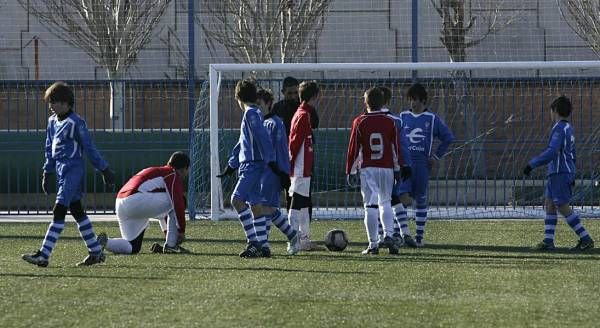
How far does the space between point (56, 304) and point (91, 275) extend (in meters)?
1.84

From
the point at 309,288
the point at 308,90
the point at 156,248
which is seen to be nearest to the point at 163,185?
the point at 156,248

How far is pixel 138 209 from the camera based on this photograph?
41.9 ft

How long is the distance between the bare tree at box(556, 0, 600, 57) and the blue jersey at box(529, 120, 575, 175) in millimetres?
11989

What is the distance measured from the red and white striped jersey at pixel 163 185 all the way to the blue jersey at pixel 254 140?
0.99 meters

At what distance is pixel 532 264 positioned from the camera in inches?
458

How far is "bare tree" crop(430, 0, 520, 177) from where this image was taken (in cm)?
2022

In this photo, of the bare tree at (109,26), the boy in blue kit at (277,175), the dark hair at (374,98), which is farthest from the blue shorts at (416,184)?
the bare tree at (109,26)

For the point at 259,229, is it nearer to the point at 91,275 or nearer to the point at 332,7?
the point at 91,275

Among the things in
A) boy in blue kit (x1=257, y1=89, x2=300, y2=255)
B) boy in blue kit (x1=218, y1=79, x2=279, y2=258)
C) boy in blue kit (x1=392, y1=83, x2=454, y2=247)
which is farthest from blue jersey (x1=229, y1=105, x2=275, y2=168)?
boy in blue kit (x1=392, y1=83, x2=454, y2=247)

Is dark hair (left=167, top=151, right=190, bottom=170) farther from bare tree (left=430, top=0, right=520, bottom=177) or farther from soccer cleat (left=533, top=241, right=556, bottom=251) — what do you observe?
bare tree (left=430, top=0, right=520, bottom=177)

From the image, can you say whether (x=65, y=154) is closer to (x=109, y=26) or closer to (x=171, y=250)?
(x=171, y=250)

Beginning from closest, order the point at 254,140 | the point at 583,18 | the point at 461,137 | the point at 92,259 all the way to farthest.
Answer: the point at 92,259 < the point at 254,140 < the point at 461,137 < the point at 583,18

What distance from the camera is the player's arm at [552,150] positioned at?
12.8m

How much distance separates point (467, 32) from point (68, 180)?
12.9 meters
